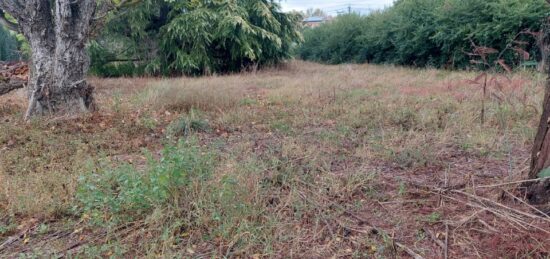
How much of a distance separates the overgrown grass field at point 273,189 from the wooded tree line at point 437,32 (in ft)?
8.59

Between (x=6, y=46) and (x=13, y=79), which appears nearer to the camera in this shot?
(x=13, y=79)

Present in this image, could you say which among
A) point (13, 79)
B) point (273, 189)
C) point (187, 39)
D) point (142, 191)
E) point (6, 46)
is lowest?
point (273, 189)

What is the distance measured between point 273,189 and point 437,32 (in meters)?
9.02

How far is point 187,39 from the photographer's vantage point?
10.7 meters

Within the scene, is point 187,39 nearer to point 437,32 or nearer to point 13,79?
point 13,79

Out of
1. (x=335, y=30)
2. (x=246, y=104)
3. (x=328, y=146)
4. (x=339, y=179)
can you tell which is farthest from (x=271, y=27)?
(x=339, y=179)

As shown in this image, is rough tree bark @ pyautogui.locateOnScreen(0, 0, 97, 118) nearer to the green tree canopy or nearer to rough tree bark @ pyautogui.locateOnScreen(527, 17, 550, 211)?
rough tree bark @ pyautogui.locateOnScreen(527, 17, 550, 211)

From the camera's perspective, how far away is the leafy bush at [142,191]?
2.26 meters

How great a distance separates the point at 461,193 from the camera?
2436 millimetres

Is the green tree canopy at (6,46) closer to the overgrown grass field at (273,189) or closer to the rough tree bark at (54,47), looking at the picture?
the rough tree bark at (54,47)

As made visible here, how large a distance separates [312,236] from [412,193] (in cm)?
89

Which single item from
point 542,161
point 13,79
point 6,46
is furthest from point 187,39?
point 542,161

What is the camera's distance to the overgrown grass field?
2031 millimetres

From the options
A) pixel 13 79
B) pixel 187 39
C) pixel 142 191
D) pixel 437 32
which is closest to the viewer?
pixel 142 191
